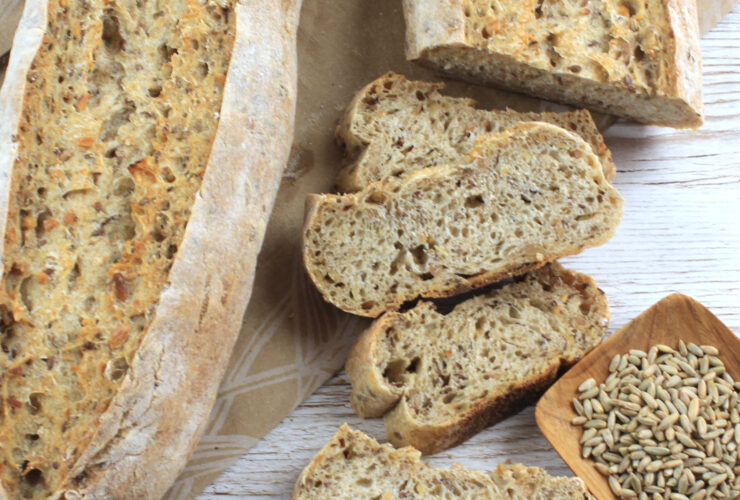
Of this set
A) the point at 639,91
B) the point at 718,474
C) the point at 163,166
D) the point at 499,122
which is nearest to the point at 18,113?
the point at 163,166

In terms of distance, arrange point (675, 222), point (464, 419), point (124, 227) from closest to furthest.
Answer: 1. point (124, 227)
2. point (464, 419)
3. point (675, 222)

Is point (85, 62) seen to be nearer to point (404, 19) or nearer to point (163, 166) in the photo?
point (163, 166)

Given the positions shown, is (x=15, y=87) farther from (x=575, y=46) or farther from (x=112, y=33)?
(x=575, y=46)

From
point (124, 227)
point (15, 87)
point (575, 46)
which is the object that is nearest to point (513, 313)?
point (575, 46)

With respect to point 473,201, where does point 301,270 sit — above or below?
below

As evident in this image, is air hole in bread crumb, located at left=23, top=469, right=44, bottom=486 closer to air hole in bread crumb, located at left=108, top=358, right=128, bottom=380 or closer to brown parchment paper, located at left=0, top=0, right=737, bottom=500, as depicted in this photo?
air hole in bread crumb, located at left=108, top=358, right=128, bottom=380

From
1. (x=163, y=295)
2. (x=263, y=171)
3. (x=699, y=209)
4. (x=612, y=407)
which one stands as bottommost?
(x=612, y=407)
